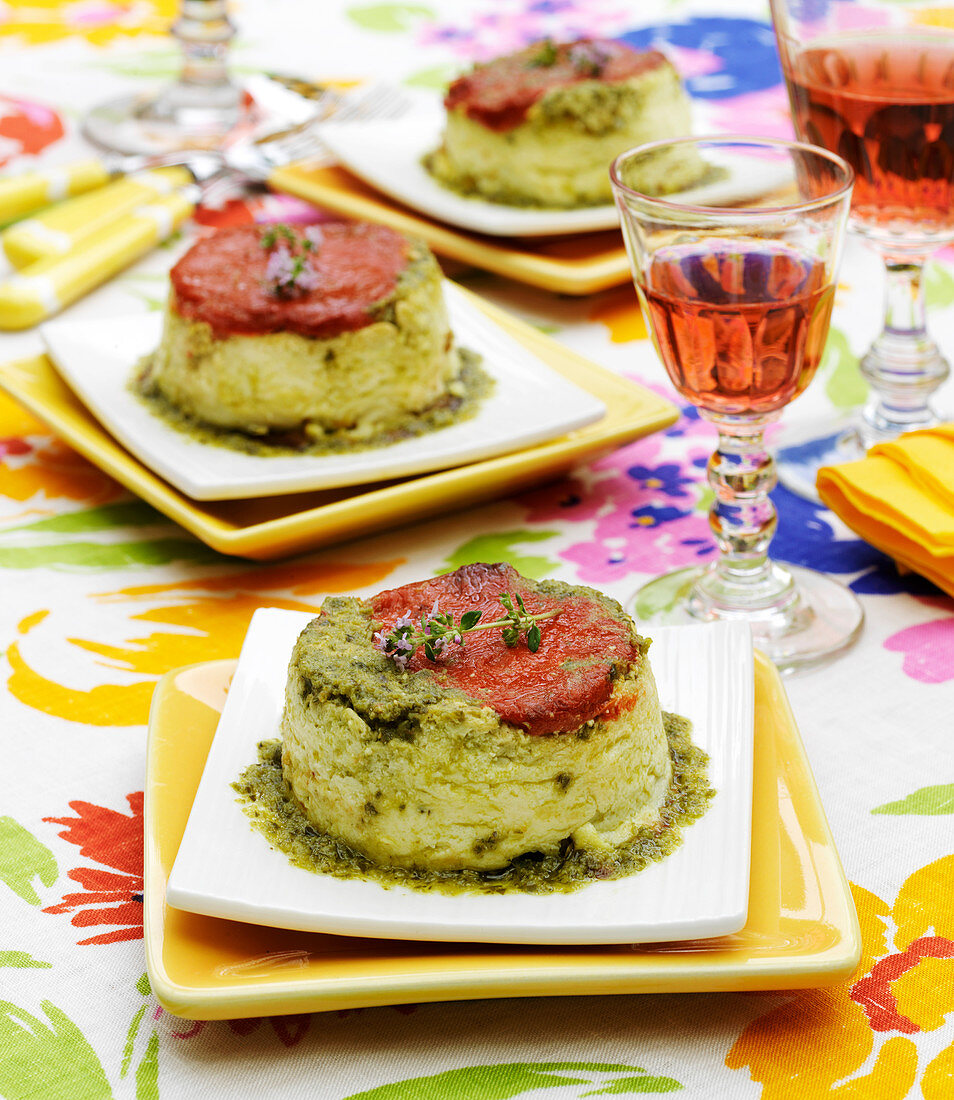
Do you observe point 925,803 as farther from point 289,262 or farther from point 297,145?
point 297,145

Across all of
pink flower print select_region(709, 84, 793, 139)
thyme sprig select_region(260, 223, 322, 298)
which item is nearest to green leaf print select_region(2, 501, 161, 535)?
thyme sprig select_region(260, 223, 322, 298)

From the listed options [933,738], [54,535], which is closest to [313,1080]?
[933,738]

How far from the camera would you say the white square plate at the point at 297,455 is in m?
1.68

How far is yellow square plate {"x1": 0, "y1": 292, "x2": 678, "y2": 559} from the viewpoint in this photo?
1.65 metres

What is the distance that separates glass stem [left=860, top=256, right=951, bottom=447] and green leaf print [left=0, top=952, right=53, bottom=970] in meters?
1.30

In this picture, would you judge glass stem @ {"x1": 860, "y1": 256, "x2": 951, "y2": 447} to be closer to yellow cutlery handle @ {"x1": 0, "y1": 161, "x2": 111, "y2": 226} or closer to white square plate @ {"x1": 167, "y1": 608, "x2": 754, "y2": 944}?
white square plate @ {"x1": 167, "y1": 608, "x2": 754, "y2": 944}

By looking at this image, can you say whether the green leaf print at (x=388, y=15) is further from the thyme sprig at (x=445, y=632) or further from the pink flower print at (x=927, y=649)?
the thyme sprig at (x=445, y=632)

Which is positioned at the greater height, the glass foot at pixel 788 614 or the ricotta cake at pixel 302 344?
the ricotta cake at pixel 302 344

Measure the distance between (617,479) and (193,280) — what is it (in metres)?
0.63

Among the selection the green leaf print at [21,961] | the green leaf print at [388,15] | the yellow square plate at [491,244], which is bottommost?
the green leaf print at [21,961]

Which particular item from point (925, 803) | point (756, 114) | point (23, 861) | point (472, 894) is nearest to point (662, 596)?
point (925, 803)

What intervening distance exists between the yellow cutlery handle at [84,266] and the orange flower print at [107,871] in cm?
121

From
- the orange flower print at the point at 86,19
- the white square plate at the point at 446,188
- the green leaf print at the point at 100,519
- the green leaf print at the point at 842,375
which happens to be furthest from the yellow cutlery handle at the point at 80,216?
the green leaf print at the point at 842,375

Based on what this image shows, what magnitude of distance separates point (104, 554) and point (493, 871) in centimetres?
85
